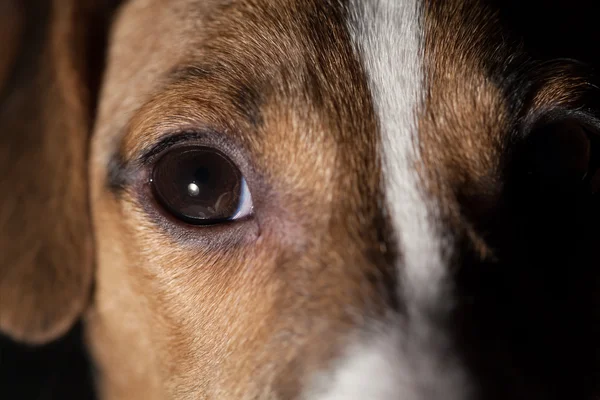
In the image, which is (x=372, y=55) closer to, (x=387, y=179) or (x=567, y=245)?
(x=387, y=179)

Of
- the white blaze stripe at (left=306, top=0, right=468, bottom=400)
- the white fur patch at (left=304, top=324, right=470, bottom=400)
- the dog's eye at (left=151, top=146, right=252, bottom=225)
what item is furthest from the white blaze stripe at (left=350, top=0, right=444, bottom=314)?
the dog's eye at (left=151, top=146, right=252, bottom=225)

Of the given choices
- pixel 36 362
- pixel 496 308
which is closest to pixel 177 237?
pixel 496 308

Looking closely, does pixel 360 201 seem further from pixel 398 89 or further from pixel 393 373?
pixel 393 373

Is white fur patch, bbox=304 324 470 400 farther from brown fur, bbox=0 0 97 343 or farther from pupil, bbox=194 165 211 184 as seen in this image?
brown fur, bbox=0 0 97 343

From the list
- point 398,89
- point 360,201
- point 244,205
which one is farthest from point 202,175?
point 398,89

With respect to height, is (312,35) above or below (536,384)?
above

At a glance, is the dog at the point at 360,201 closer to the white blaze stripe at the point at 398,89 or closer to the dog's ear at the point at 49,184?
the white blaze stripe at the point at 398,89

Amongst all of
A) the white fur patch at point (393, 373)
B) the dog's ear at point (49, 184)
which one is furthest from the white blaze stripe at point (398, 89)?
the dog's ear at point (49, 184)
